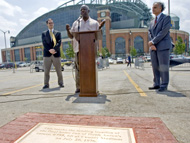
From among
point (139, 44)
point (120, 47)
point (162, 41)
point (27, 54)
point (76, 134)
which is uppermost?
point (139, 44)

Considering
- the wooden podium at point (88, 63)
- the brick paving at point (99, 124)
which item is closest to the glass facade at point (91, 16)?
the wooden podium at point (88, 63)

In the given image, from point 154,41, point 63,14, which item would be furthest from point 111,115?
point 63,14

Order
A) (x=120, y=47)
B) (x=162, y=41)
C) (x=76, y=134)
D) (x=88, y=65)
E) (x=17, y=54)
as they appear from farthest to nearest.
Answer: (x=17, y=54), (x=120, y=47), (x=162, y=41), (x=88, y=65), (x=76, y=134)

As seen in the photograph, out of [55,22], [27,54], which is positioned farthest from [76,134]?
[27,54]

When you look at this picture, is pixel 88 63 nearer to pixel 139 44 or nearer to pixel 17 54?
pixel 139 44

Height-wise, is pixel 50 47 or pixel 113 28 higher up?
pixel 113 28

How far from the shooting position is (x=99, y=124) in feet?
6.21

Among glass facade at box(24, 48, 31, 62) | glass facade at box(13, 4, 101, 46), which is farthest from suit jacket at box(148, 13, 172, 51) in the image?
glass facade at box(24, 48, 31, 62)

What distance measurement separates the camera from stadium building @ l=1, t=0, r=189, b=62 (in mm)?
66750

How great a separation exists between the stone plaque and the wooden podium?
1.57 metres

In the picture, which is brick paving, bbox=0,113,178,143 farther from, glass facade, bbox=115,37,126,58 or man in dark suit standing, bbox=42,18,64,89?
glass facade, bbox=115,37,126,58

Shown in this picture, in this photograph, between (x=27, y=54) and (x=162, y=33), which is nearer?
(x=162, y=33)

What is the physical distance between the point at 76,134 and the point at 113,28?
7901 centimetres

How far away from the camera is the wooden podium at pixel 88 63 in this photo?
3350mm
